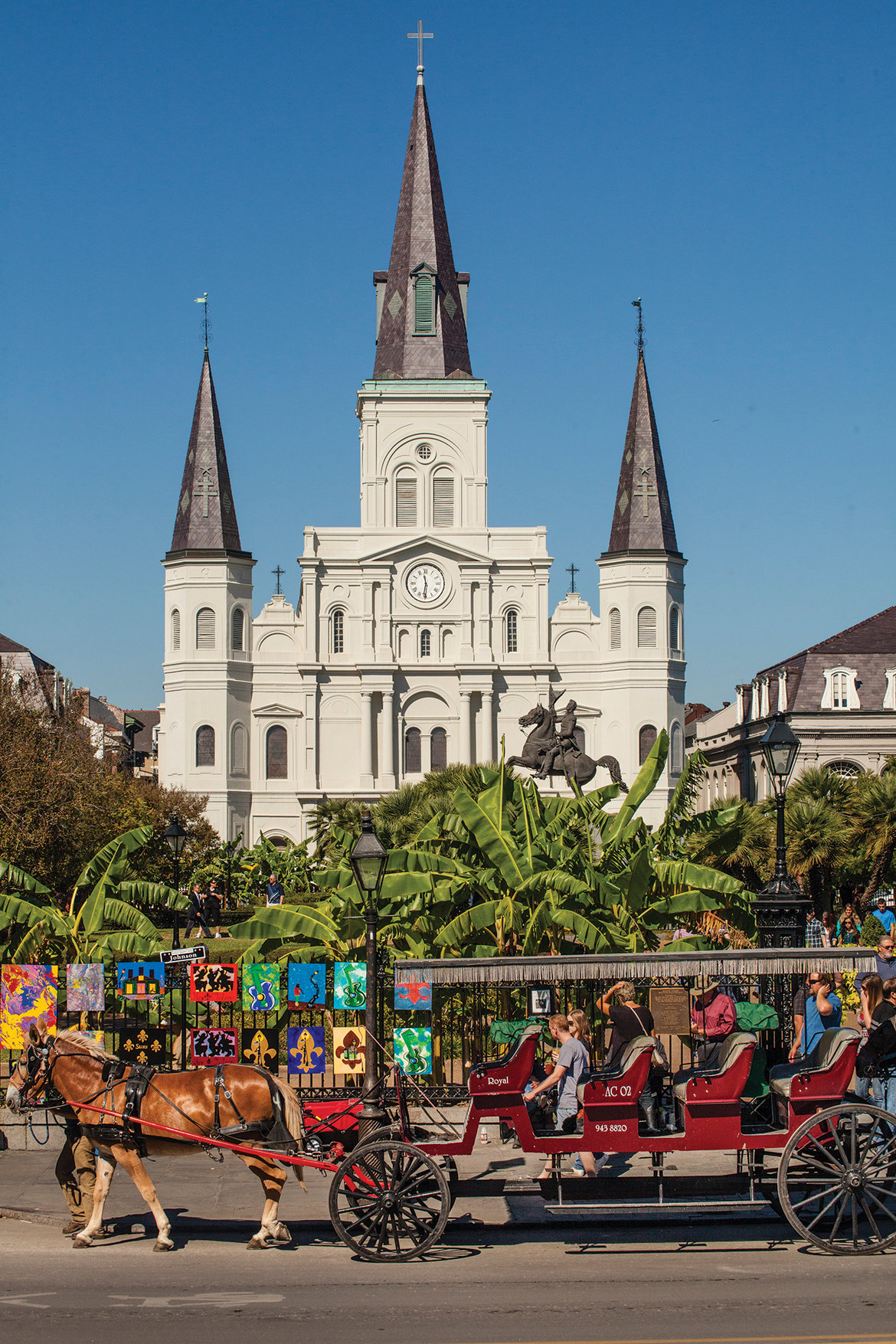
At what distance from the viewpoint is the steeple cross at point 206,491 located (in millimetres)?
70062

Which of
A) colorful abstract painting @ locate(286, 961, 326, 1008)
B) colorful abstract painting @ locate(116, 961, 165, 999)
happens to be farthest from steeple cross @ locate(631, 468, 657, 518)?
colorful abstract painting @ locate(286, 961, 326, 1008)

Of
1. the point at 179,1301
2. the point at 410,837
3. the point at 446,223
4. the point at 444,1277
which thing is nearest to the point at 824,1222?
the point at 444,1277

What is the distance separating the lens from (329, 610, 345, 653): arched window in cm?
7081

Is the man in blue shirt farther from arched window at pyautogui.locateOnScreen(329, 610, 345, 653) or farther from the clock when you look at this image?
arched window at pyautogui.locateOnScreen(329, 610, 345, 653)

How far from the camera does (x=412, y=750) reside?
230 ft

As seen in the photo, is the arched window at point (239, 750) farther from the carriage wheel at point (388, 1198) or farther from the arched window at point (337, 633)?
the carriage wheel at point (388, 1198)

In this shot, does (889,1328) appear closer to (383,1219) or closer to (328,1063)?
(383,1219)

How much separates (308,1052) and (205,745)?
183 feet

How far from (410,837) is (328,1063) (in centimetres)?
2121

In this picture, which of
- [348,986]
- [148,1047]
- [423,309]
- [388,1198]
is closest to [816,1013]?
[348,986]

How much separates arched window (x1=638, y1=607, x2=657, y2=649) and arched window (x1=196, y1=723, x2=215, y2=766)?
21.2m

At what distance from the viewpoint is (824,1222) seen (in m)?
10.5

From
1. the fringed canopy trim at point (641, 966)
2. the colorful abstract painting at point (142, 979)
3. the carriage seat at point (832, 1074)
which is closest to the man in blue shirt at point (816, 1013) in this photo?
the fringed canopy trim at point (641, 966)

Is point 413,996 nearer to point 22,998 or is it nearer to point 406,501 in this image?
point 22,998
